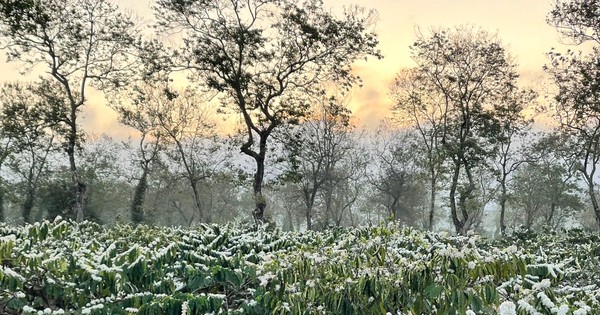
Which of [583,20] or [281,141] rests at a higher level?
[583,20]

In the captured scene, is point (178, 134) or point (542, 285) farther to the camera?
point (178, 134)

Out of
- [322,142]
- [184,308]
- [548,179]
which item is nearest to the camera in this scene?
[184,308]

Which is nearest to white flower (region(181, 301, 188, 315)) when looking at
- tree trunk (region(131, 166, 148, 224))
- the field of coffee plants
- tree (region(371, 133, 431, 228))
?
the field of coffee plants

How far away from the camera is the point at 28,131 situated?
30.8 metres

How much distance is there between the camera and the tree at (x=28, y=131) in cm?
2779

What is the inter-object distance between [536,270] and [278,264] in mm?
2375

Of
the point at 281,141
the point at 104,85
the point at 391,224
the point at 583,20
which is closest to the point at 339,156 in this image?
the point at 281,141

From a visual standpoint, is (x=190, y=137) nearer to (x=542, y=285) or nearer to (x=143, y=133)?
(x=143, y=133)

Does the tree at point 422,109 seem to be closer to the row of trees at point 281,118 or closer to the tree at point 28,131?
the row of trees at point 281,118

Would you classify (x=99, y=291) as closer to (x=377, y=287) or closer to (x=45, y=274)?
(x=45, y=274)

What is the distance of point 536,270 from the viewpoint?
4160 millimetres

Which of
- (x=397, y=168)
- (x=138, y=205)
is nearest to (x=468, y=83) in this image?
(x=397, y=168)

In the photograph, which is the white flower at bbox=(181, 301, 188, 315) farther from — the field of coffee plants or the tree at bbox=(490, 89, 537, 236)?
the tree at bbox=(490, 89, 537, 236)

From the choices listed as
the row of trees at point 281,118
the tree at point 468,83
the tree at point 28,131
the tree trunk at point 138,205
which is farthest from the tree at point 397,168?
the tree at point 28,131
